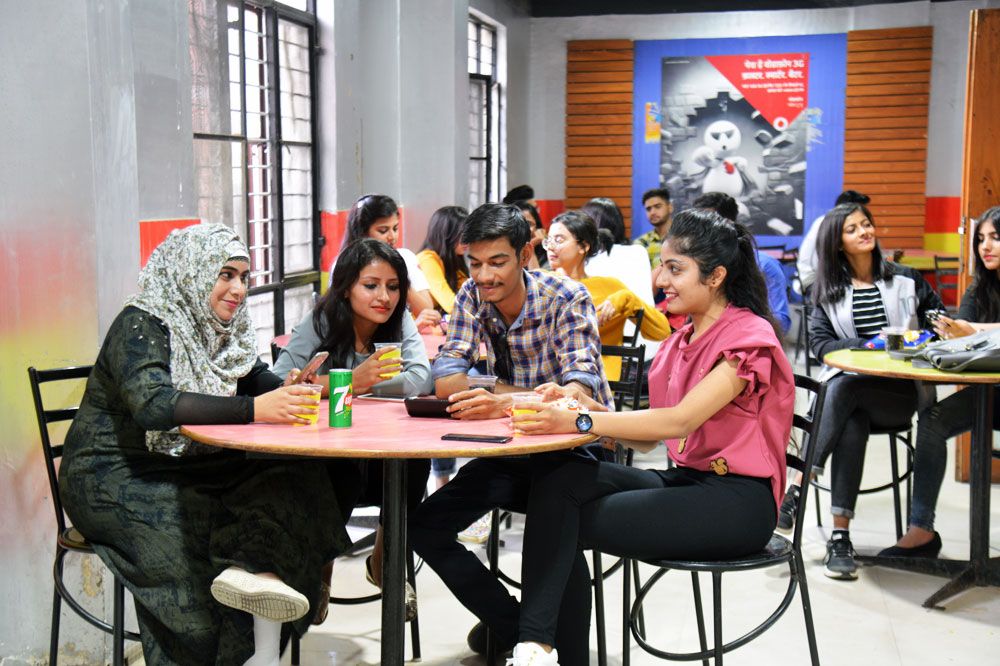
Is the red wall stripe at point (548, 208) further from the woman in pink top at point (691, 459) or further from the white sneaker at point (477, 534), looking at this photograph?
the woman in pink top at point (691, 459)

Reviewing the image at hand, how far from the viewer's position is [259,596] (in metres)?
2.59

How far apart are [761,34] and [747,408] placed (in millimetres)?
9935

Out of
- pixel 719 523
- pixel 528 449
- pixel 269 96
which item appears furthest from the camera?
pixel 269 96

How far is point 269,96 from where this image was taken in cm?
590

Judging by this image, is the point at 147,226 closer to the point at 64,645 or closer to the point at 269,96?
the point at 64,645

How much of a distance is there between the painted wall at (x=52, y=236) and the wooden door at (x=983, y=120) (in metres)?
3.91

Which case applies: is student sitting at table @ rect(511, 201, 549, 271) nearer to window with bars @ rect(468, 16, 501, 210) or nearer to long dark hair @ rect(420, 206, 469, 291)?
long dark hair @ rect(420, 206, 469, 291)

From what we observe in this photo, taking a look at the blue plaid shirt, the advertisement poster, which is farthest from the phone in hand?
the advertisement poster

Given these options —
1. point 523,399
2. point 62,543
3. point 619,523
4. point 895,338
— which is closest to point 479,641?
point 619,523

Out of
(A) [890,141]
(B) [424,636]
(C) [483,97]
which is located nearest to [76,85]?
(B) [424,636]

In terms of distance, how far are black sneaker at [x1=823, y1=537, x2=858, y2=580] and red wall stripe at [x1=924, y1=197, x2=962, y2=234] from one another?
8139 millimetres

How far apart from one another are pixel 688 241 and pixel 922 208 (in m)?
9.53

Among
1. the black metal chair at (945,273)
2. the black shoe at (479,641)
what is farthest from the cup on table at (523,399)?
the black metal chair at (945,273)

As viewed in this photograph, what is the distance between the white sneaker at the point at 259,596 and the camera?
2.59 metres
